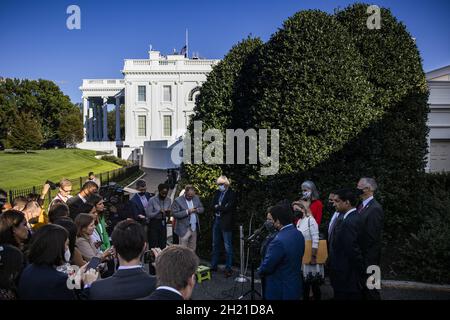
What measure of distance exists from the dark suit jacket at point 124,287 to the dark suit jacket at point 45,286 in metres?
0.30

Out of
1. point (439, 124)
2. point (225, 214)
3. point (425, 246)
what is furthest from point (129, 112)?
point (425, 246)

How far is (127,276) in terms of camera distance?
291 centimetres

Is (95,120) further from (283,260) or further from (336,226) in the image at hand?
(283,260)

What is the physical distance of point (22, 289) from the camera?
3.02 m

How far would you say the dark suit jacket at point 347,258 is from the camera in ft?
15.5

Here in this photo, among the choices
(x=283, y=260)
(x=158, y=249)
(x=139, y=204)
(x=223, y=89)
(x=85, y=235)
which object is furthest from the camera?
(x=223, y=89)

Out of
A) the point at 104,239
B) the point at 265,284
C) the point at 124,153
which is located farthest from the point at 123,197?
the point at 124,153

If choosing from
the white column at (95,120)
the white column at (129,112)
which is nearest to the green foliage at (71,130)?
the white column at (95,120)

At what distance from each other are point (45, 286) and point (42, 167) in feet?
116

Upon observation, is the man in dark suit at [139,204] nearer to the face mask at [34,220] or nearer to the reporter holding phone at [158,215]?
the reporter holding phone at [158,215]

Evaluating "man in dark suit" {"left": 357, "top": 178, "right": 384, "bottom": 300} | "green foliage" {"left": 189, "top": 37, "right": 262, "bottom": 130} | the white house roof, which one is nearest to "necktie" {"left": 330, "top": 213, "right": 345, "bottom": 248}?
"man in dark suit" {"left": 357, "top": 178, "right": 384, "bottom": 300}

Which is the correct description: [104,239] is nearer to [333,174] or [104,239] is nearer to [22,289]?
[22,289]

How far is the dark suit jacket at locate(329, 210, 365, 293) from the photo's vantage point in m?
4.72

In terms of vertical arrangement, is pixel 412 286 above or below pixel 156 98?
below
